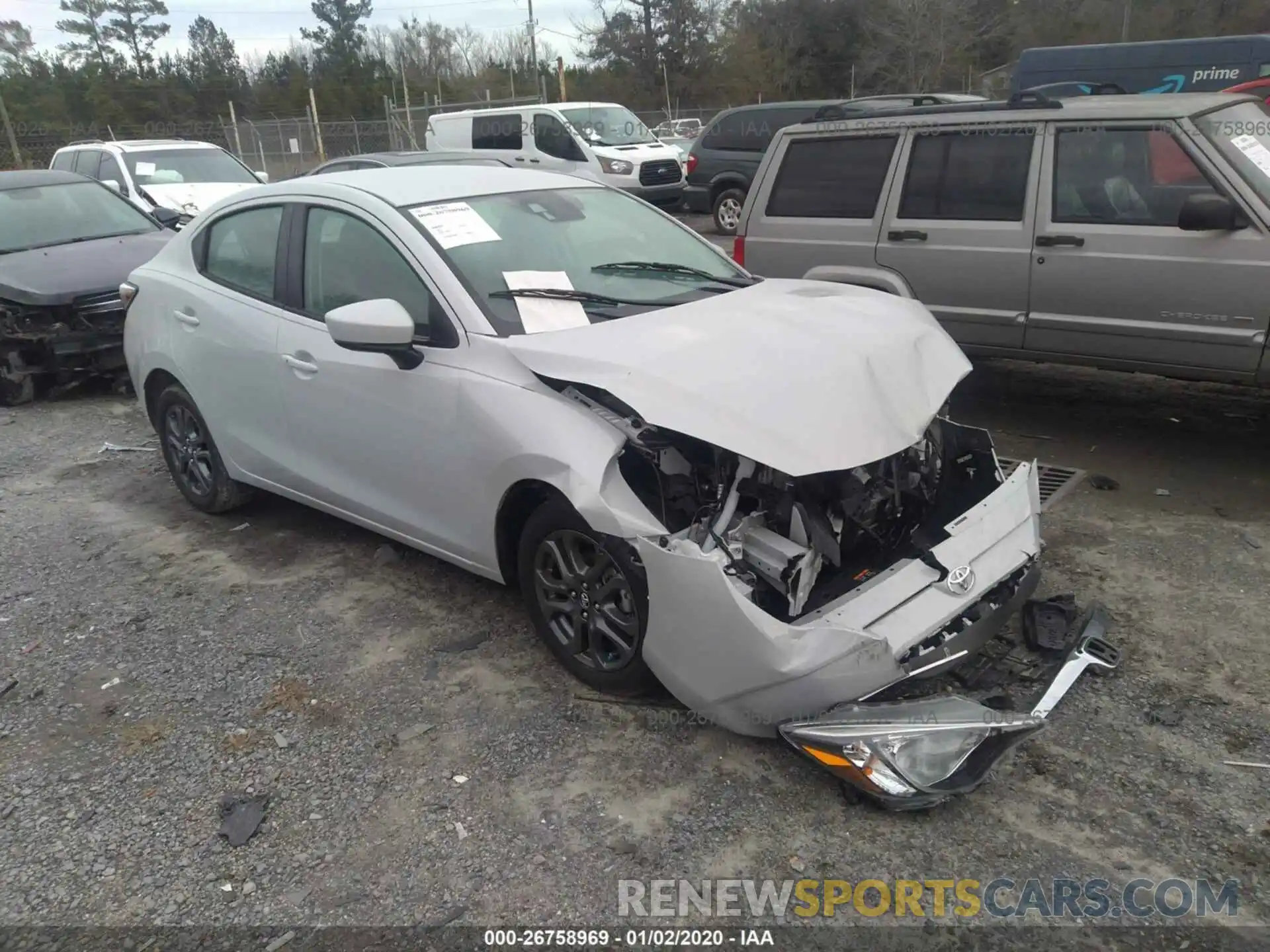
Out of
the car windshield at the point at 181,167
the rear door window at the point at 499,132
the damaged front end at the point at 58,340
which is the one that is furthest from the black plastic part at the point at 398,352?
the rear door window at the point at 499,132

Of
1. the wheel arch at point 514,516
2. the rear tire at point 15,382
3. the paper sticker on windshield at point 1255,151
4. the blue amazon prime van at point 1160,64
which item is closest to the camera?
the wheel arch at point 514,516

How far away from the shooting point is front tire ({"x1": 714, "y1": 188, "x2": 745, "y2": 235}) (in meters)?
14.6

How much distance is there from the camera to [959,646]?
2.90m

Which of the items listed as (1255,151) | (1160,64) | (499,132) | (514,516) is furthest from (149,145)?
(1160,64)

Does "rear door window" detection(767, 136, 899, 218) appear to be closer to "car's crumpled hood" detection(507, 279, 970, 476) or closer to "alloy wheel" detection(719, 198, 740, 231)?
"car's crumpled hood" detection(507, 279, 970, 476)

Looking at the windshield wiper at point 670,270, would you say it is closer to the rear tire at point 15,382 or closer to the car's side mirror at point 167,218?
the rear tire at point 15,382

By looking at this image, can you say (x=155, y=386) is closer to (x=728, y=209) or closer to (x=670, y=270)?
(x=670, y=270)

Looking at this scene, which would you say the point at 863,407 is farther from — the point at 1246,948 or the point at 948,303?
the point at 948,303

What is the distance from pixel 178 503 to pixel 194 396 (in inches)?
38.7

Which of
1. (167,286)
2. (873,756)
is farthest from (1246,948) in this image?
(167,286)

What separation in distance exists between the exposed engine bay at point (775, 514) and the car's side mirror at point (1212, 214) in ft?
7.74

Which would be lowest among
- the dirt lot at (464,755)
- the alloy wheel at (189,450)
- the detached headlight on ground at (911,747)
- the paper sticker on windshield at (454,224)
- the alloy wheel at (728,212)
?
the dirt lot at (464,755)

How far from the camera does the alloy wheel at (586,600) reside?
3.17m

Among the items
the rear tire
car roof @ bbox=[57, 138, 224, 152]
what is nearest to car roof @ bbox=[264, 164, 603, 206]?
the rear tire
